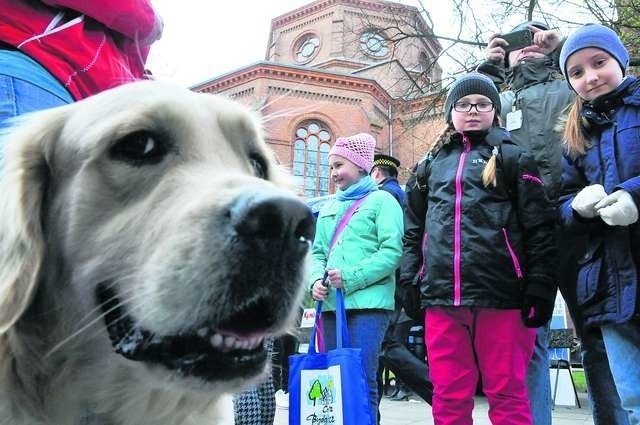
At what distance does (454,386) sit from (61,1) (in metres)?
2.85

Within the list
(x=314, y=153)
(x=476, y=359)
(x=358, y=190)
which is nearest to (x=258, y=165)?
(x=476, y=359)

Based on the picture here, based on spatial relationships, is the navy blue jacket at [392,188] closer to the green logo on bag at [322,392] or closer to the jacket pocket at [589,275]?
the green logo on bag at [322,392]

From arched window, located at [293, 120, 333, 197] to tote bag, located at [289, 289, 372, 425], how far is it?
24.3 metres

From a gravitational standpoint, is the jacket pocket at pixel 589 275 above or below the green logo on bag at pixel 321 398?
above

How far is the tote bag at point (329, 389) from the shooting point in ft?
12.0

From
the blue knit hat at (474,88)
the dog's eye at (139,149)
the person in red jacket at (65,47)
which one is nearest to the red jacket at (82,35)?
the person in red jacket at (65,47)

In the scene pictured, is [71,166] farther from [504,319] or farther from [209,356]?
[504,319]

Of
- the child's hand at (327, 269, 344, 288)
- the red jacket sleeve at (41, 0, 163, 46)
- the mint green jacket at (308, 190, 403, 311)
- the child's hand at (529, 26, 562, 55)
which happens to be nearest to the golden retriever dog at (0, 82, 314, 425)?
the red jacket sleeve at (41, 0, 163, 46)

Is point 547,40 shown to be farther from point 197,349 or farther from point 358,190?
point 197,349

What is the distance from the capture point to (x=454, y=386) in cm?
350

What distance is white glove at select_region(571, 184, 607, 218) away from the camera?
3072 millimetres

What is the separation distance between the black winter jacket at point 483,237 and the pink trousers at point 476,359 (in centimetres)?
13

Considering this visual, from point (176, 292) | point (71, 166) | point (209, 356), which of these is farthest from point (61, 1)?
point (209, 356)

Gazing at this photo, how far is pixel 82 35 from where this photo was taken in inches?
93.4
